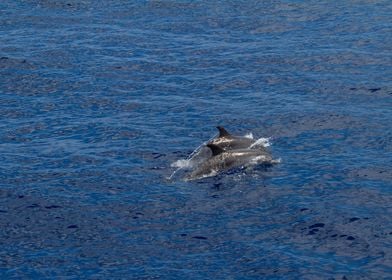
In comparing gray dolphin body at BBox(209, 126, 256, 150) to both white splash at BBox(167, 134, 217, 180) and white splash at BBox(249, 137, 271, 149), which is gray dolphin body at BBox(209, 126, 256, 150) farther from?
white splash at BBox(167, 134, 217, 180)

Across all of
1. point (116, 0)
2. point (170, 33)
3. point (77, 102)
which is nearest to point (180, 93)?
point (77, 102)

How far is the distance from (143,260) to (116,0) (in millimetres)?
32392

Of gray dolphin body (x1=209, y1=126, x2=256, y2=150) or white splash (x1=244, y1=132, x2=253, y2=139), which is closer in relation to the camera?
gray dolphin body (x1=209, y1=126, x2=256, y2=150)

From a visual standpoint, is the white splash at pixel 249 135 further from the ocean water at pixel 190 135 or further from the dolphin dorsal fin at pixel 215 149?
the dolphin dorsal fin at pixel 215 149

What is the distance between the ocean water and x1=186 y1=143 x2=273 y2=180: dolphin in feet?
2.15

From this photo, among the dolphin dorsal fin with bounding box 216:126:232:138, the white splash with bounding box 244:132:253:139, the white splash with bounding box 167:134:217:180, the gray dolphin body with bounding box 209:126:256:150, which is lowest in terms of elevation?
the white splash with bounding box 167:134:217:180

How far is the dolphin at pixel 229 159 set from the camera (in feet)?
114

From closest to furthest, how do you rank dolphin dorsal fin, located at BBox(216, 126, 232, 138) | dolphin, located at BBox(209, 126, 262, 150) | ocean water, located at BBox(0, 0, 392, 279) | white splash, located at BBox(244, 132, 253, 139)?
ocean water, located at BBox(0, 0, 392, 279)
dolphin dorsal fin, located at BBox(216, 126, 232, 138)
dolphin, located at BBox(209, 126, 262, 150)
white splash, located at BBox(244, 132, 253, 139)

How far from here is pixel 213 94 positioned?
42844mm

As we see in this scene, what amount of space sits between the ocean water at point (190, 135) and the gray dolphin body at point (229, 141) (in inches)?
45.4

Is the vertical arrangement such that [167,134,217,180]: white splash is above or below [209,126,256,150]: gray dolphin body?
below

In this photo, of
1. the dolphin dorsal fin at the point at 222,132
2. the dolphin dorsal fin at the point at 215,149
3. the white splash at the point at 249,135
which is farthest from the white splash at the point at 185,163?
the white splash at the point at 249,135

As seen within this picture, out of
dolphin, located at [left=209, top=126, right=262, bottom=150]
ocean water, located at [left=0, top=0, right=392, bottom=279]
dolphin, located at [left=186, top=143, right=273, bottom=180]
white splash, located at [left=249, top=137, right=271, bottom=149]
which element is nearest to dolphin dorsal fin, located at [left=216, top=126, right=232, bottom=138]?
dolphin, located at [left=209, top=126, right=262, bottom=150]

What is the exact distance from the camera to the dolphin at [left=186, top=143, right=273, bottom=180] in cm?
3488
